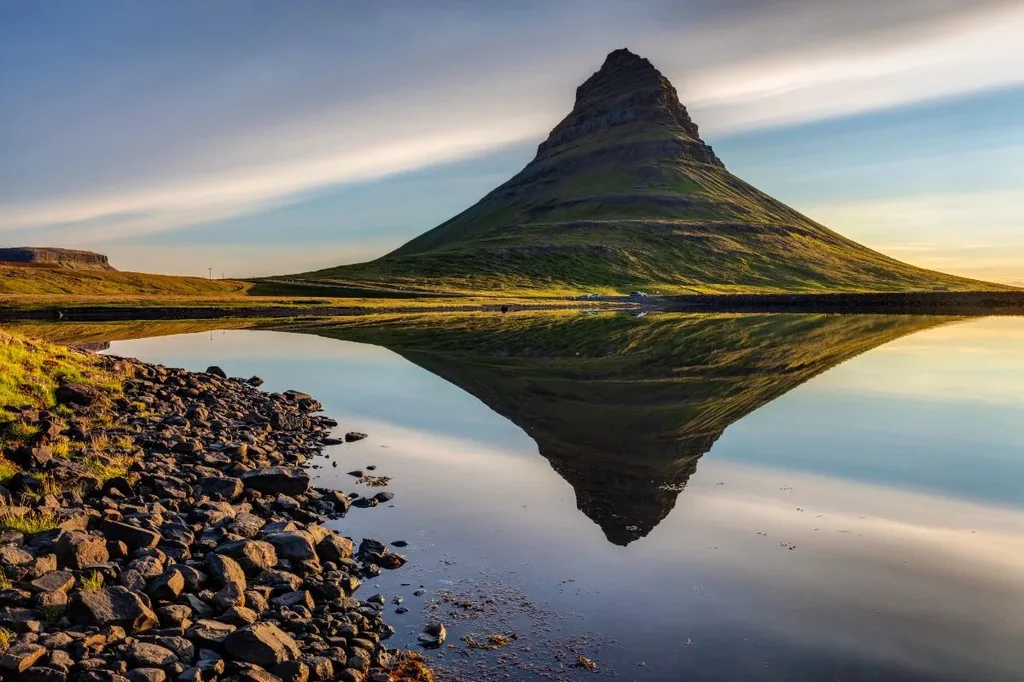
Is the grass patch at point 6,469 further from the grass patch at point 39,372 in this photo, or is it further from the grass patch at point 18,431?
the grass patch at point 39,372

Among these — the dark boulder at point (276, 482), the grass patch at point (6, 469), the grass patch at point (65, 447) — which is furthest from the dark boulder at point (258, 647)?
the grass patch at point (65, 447)

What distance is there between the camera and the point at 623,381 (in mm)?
43062

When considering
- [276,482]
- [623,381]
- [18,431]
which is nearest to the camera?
[276,482]

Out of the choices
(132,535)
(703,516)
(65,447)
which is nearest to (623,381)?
(703,516)

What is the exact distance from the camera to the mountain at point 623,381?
22.6 meters

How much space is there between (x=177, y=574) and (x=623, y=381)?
32911 millimetres

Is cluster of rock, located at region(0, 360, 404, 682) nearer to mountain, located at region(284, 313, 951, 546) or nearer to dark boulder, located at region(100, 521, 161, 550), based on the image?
dark boulder, located at region(100, 521, 161, 550)

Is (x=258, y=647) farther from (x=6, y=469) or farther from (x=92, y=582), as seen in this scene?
(x=6, y=469)

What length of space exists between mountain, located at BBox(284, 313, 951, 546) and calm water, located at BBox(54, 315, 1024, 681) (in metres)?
0.20

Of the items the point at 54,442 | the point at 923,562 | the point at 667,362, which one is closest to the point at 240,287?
the point at 667,362

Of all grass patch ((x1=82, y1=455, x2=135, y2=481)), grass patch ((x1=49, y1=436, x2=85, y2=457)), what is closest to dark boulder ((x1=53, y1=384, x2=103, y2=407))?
grass patch ((x1=49, y1=436, x2=85, y2=457))

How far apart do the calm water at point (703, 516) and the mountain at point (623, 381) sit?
0.20 m

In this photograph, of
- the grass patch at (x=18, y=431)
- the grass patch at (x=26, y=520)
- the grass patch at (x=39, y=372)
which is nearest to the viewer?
the grass patch at (x=26, y=520)

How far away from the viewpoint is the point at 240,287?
611ft
